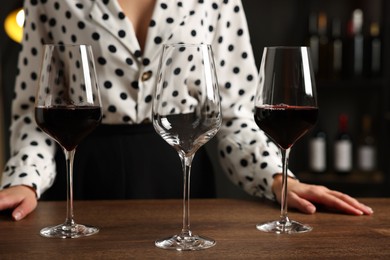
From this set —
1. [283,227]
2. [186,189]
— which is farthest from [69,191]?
[283,227]

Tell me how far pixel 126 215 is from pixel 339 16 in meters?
2.71

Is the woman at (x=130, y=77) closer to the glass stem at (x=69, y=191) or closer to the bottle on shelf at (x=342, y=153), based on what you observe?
the glass stem at (x=69, y=191)

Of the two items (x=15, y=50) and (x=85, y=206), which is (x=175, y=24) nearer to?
(x=85, y=206)

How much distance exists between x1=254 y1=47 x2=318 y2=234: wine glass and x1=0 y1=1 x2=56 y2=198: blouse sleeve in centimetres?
53

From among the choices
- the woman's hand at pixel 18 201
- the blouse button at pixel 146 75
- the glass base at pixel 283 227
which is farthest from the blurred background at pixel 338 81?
the glass base at pixel 283 227

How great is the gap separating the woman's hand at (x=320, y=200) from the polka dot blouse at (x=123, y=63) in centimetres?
24

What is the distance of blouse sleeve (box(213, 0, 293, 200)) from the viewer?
1.40 m

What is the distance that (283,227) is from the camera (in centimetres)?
99

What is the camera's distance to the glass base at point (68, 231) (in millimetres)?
949

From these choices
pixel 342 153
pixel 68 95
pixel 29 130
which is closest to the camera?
pixel 68 95

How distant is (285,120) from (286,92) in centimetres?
4

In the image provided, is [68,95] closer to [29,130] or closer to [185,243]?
[185,243]

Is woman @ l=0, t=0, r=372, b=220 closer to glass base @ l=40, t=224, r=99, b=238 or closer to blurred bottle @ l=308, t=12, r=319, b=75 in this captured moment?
glass base @ l=40, t=224, r=99, b=238

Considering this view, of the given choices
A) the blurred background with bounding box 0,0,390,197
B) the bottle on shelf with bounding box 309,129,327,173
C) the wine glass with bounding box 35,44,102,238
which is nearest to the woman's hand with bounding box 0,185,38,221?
the wine glass with bounding box 35,44,102,238
